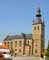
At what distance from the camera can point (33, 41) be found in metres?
94.4

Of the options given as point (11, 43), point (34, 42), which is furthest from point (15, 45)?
point (34, 42)

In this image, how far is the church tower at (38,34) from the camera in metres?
91.8

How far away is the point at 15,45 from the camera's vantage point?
9831 cm

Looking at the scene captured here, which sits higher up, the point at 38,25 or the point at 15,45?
the point at 38,25

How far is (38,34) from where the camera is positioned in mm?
93812

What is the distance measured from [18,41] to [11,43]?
10.2 feet

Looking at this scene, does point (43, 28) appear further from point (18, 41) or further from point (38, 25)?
point (18, 41)

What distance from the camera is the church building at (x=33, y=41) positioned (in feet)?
302

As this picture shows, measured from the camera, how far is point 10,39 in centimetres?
9806

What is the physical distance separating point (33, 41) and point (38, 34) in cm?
287

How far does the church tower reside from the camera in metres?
91.8

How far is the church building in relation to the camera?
91938 mm

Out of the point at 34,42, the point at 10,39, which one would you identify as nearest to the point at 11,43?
the point at 10,39

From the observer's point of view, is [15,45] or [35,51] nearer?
[35,51]
